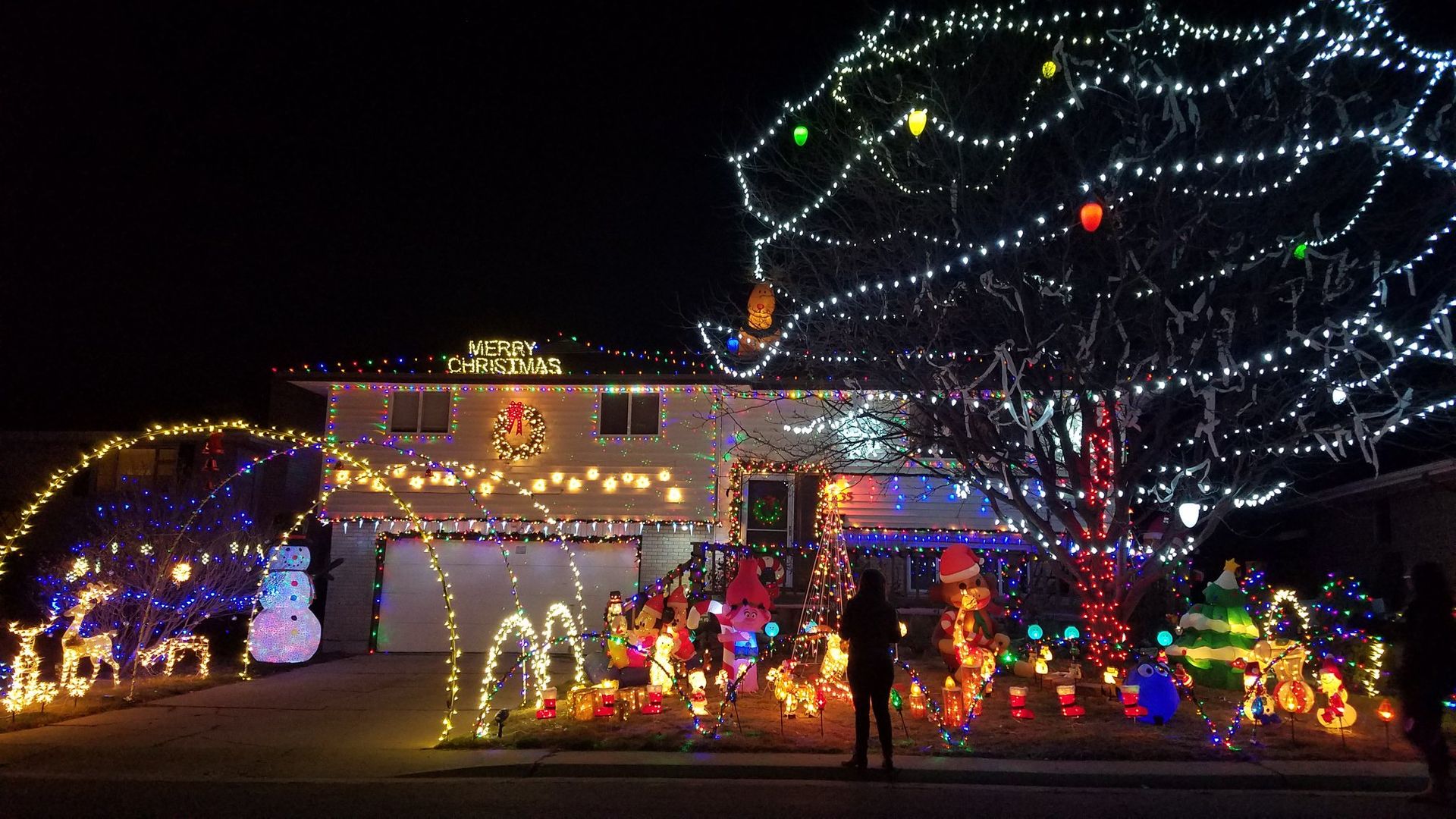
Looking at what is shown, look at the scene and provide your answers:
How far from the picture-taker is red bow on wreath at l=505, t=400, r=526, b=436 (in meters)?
17.4

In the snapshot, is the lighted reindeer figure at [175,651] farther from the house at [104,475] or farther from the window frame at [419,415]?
the house at [104,475]

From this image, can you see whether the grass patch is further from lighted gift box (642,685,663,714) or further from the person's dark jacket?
the person's dark jacket

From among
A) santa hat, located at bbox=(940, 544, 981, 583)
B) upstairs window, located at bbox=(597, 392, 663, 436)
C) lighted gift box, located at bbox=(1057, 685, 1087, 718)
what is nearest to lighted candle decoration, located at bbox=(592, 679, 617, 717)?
santa hat, located at bbox=(940, 544, 981, 583)

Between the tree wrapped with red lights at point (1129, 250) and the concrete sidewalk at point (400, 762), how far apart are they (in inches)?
128

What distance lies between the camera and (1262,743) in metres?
8.25

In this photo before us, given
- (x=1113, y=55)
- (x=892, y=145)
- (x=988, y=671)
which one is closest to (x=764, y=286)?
(x=892, y=145)

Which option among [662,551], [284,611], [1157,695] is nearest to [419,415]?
[284,611]

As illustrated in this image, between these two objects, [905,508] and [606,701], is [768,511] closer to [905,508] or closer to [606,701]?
[905,508]

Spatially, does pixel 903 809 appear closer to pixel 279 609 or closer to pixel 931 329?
pixel 931 329

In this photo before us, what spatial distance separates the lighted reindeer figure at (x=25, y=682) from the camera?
986 cm

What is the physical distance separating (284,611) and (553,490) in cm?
482

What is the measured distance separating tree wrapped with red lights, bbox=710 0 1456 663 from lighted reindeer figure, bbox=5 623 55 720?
921 centimetres

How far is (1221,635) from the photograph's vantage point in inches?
420

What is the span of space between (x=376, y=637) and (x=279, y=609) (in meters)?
3.32
